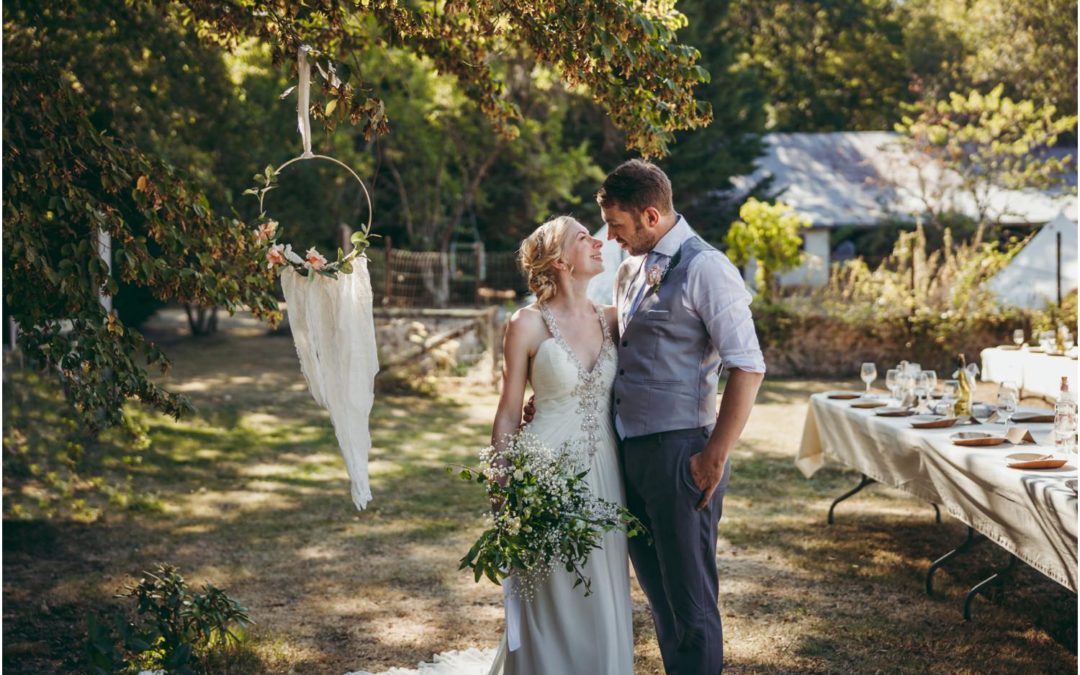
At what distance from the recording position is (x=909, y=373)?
19.3ft

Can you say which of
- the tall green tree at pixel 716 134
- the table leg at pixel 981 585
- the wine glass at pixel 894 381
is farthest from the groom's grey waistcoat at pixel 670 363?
the tall green tree at pixel 716 134

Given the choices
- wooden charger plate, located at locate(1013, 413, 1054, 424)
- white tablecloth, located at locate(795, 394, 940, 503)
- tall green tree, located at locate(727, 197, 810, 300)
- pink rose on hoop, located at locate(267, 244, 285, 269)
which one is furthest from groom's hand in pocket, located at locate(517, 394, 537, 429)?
tall green tree, located at locate(727, 197, 810, 300)

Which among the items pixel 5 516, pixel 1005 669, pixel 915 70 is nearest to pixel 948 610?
pixel 1005 669

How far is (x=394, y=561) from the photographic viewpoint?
611 centimetres

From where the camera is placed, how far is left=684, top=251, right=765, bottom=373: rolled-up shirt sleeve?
3285mm

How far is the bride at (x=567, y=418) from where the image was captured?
3574 mm

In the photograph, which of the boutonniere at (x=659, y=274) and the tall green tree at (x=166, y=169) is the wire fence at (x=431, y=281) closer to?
the tall green tree at (x=166, y=169)

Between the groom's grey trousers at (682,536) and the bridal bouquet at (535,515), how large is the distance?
12cm

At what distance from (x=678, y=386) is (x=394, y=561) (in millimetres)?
3268

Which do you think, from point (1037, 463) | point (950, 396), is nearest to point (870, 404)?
point (950, 396)

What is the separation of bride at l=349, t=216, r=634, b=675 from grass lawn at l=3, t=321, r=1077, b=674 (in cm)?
90

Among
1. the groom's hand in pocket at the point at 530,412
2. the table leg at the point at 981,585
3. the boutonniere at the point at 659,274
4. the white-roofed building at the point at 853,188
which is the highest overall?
the white-roofed building at the point at 853,188

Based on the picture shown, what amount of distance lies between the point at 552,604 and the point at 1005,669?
2099mm

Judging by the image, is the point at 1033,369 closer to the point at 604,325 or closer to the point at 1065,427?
the point at 1065,427
